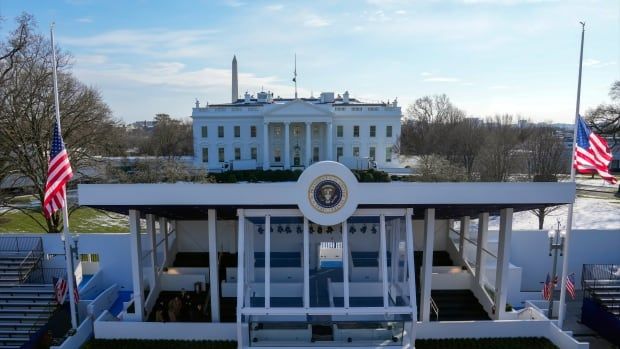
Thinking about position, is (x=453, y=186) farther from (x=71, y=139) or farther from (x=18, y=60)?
(x=18, y=60)

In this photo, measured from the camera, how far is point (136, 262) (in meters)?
12.2

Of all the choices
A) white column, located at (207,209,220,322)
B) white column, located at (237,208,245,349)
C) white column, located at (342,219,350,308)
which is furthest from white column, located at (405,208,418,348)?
white column, located at (207,209,220,322)

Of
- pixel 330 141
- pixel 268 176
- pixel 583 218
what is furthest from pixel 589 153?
pixel 330 141

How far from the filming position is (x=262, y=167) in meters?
49.6

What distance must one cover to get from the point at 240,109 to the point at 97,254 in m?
34.5

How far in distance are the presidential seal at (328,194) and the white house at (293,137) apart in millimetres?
38578

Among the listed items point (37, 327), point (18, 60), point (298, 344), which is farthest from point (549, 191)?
point (18, 60)

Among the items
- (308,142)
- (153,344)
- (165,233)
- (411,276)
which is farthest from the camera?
(308,142)

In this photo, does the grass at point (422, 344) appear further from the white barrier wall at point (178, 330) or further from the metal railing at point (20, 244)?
the metal railing at point (20, 244)

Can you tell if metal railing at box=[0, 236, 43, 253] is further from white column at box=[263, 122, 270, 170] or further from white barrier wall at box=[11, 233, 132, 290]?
white column at box=[263, 122, 270, 170]

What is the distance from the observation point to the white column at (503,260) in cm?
1211

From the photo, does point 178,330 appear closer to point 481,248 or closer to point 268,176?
point 481,248

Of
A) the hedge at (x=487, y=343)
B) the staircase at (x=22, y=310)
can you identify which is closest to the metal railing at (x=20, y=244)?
the staircase at (x=22, y=310)

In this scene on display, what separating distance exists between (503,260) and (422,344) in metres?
3.66
